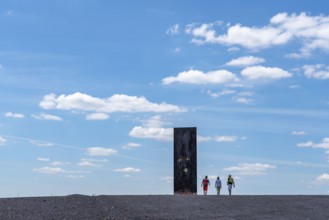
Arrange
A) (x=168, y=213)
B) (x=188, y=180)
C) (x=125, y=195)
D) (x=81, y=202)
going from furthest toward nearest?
(x=188, y=180) → (x=125, y=195) → (x=81, y=202) → (x=168, y=213)

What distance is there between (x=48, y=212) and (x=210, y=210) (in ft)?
25.1

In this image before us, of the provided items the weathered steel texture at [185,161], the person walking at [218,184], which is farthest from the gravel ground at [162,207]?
the weathered steel texture at [185,161]

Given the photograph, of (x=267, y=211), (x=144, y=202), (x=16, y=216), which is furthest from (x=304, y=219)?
(x=16, y=216)

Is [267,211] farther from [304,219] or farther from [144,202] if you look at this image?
[144,202]

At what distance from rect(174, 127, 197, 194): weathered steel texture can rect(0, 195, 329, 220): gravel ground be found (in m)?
7.83

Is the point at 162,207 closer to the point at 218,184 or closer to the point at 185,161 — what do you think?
the point at 218,184

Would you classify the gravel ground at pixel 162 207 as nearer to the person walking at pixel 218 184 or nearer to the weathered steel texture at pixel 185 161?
the person walking at pixel 218 184

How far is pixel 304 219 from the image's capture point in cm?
2667

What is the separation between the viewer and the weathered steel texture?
1662 inches

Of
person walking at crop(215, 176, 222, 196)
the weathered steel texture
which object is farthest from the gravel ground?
the weathered steel texture

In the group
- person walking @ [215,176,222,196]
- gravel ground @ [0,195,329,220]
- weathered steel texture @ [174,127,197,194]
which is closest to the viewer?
gravel ground @ [0,195,329,220]

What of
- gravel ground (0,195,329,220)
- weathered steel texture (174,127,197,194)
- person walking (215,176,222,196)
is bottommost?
gravel ground (0,195,329,220)

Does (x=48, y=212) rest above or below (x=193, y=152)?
below

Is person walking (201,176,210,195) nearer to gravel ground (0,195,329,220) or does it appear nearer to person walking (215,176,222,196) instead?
person walking (215,176,222,196)
